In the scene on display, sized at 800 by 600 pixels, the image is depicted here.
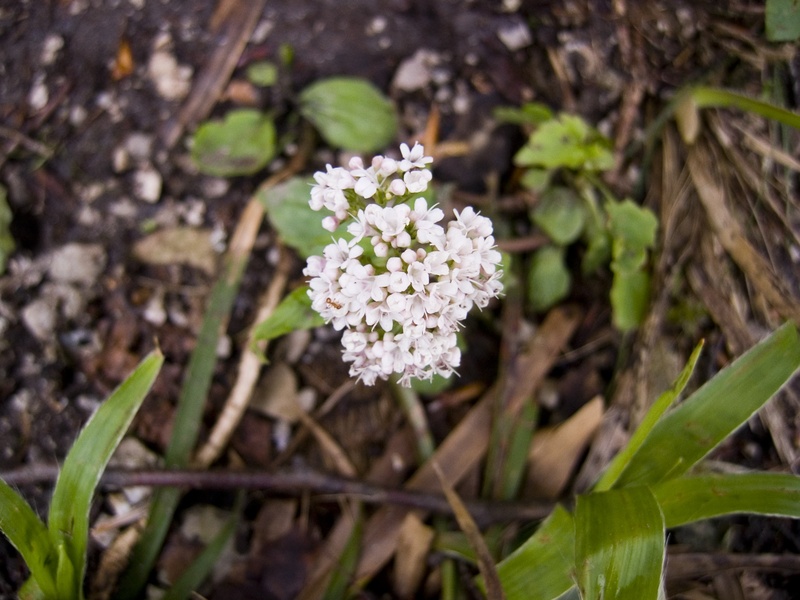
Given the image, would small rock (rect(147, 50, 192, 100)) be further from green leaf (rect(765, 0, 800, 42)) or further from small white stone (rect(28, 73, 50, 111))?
green leaf (rect(765, 0, 800, 42))

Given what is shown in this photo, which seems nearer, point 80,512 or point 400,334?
point 400,334

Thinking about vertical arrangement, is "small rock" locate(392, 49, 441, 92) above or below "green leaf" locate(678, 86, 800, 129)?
above

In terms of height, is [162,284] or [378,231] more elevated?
[378,231]

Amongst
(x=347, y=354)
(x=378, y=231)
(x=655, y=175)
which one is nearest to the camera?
(x=378, y=231)

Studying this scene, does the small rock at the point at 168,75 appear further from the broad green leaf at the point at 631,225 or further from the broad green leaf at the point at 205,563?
the broad green leaf at the point at 631,225

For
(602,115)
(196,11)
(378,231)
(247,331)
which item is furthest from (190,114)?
(602,115)

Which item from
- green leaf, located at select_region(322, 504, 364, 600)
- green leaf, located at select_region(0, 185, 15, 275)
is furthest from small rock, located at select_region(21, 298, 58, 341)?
green leaf, located at select_region(322, 504, 364, 600)

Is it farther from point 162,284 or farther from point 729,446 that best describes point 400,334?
point 729,446

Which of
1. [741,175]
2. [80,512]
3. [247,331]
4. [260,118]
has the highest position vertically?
[260,118]
